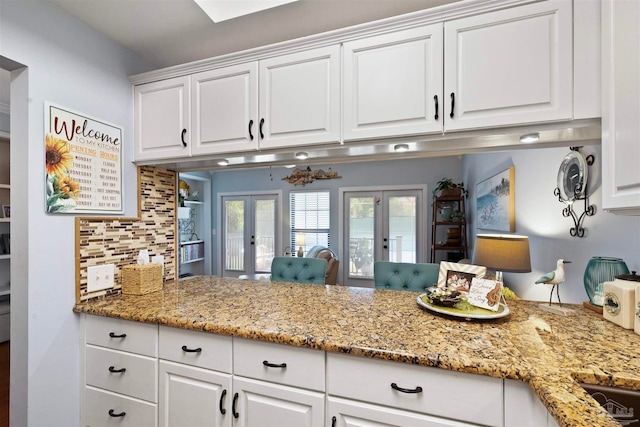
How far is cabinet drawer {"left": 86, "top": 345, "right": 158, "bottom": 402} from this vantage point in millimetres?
1325

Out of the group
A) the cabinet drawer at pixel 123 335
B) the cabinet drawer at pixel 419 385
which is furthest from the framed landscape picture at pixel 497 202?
the cabinet drawer at pixel 123 335

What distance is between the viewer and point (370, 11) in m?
1.51

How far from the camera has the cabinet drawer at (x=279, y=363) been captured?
106 centimetres

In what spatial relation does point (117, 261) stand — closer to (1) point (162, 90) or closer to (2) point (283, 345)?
(1) point (162, 90)

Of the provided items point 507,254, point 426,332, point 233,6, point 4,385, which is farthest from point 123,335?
point 507,254

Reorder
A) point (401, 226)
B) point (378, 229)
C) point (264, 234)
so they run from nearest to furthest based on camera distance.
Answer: point (401, 226) < point (378, 229) < point (264, 234)

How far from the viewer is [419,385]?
94cm

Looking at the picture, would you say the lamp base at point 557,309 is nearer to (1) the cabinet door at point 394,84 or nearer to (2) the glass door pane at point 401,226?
(1) the cabinet door at point 394,84

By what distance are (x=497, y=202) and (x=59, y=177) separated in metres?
3.49

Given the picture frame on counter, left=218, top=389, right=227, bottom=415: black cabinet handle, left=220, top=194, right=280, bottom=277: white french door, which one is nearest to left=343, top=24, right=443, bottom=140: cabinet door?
the picture frame on counter

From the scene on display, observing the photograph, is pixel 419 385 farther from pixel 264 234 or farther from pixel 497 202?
pixel 264 234

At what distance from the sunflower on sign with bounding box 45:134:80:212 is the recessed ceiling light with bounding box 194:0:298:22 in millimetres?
1000

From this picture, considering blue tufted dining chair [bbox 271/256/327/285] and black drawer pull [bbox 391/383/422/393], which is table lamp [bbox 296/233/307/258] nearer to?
blue tufted dining chair [bbox 271/256/327/285]

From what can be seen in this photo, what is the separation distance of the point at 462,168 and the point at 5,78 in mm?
5803
